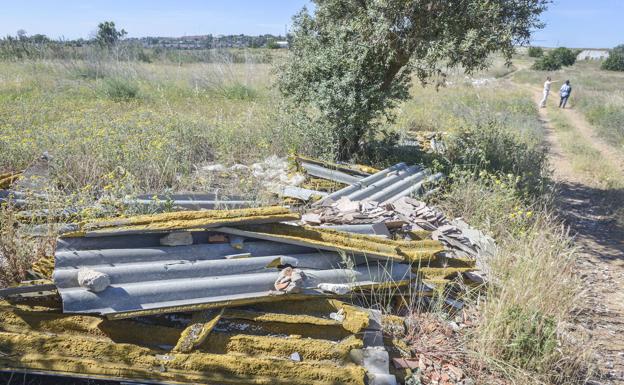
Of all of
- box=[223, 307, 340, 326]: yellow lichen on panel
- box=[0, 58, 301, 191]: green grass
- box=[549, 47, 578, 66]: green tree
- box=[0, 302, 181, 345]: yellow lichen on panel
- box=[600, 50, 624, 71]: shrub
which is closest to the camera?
box=[0, 302, 181, 345]: yellow lichen on panel

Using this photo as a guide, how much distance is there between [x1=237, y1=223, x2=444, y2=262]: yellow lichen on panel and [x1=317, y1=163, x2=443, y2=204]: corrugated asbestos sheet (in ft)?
4.55

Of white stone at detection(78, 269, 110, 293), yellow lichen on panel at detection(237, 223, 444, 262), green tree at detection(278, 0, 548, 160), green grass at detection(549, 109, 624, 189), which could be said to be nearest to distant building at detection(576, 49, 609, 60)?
green grass at detection(549, 109, 624, 189)

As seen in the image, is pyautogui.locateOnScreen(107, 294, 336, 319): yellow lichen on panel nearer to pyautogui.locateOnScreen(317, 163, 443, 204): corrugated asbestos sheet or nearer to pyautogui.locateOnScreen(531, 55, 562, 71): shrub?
pyautogui.locateOnScreen(317, 163, 443, 204): corrugated asbestos sheet

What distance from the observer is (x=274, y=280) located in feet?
9.80

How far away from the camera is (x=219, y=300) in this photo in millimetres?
2787

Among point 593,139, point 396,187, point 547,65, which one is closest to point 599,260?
point 396,187

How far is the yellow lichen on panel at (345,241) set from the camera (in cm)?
320

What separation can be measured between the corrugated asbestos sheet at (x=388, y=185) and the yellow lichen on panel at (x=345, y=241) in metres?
1.39

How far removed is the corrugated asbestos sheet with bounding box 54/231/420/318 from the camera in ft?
8.78

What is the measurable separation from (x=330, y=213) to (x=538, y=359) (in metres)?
2.20

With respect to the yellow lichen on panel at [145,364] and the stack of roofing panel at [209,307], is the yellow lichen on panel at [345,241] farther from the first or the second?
the yellow lichen on panel at [145,364]

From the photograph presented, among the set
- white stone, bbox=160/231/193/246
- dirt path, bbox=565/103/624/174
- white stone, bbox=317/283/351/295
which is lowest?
dirt path, bbox=565/103/624/174

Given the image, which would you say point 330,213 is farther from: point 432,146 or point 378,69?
point 432,146

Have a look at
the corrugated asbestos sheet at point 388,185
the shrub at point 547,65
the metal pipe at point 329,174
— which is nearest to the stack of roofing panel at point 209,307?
the corrugated asbestos sheet at point 388,185
